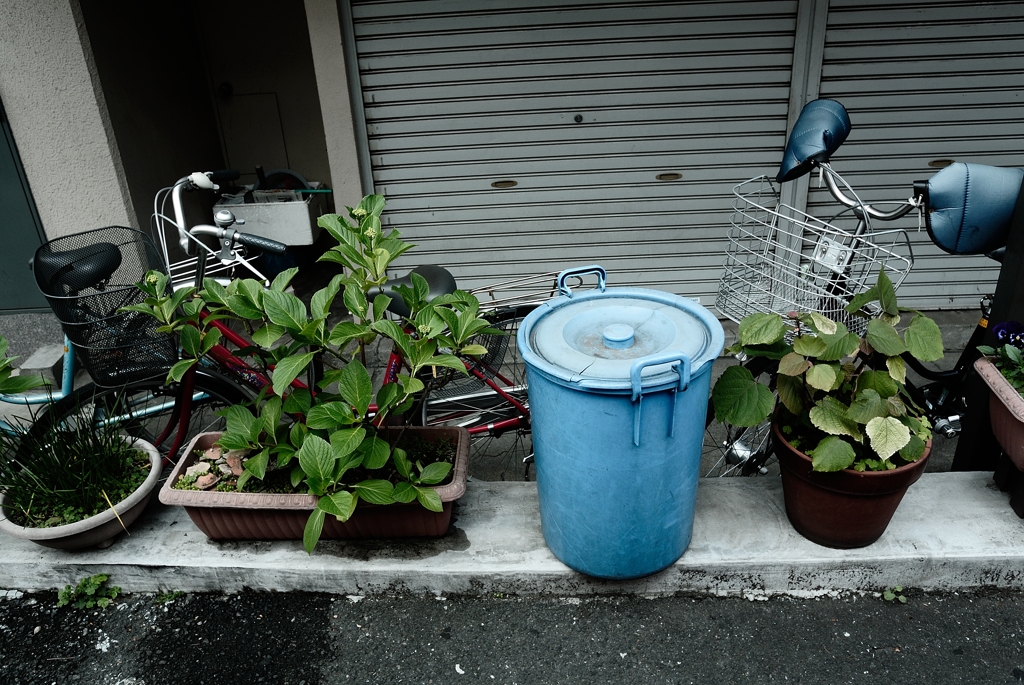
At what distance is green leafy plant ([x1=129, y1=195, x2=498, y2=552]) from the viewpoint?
107 inches

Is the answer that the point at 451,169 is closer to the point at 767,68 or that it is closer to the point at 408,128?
the point at 408,128

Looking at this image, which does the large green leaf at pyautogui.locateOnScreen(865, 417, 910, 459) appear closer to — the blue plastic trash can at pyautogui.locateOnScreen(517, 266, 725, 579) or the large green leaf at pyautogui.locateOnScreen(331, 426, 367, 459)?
the blue plastic trash can at pyautogui.locateOnScreen(517, 266, 725, 579)

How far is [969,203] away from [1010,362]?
2.26ft

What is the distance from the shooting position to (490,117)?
516 centimetres

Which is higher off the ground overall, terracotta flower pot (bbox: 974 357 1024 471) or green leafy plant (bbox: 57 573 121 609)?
terracotta flower pot (bbox: 974 357 1024 471)

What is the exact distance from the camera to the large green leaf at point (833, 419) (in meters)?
2.64

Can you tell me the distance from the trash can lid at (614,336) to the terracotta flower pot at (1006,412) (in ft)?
4.05

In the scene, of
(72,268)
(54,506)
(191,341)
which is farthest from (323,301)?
(54,506)

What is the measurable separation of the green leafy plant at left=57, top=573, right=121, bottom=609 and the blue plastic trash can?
197cm

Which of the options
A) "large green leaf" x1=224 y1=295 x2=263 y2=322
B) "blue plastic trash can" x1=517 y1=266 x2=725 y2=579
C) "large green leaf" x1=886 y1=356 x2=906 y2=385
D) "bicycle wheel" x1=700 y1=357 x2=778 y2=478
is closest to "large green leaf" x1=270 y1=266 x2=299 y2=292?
"large green leaf" x1=224 y1=295 x2=263 y2=322

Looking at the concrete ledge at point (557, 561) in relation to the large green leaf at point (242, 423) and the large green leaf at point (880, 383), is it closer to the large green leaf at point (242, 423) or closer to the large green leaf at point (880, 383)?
the large green leaf at point (242, 423)

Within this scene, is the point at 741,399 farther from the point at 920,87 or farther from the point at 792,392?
the point at 920,87

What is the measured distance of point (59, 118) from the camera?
488cm

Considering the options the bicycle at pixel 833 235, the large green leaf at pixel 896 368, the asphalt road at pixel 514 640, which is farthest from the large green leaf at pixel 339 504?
the large green leaf at pixel 896 368
